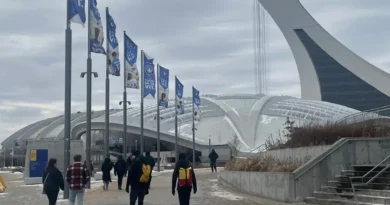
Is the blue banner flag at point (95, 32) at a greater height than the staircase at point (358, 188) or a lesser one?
greater

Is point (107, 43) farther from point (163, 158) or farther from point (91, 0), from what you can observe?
point (163, 158)

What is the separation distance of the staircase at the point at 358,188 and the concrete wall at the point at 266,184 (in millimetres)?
613

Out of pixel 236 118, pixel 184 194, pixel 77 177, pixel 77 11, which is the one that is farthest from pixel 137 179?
pixel 236 118

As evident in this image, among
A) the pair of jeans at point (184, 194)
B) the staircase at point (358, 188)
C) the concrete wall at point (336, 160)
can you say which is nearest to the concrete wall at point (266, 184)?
the concrete wall at point (336, 160)

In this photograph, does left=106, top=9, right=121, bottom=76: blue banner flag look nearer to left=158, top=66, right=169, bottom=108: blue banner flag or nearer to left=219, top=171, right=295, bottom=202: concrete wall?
left=219, top=171, right=295, bottom=202: concrete wall

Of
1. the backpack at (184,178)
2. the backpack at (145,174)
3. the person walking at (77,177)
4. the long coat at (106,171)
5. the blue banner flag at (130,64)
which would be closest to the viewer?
the backpack at (184,178)

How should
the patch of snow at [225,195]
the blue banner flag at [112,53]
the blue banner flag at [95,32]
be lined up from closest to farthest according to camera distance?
the patch of snow at [225,195] < the blue banner flag at [95,32] < the blue banner flag at [112,53]

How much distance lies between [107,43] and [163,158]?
43.5 m

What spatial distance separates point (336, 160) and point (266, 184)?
2.15m

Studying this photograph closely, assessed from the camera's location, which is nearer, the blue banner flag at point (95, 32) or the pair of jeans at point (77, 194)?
the pair of jeans at point (77, 194)

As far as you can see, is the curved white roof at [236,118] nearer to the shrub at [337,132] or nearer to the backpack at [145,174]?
the shrub at [337,132]

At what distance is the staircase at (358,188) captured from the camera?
526 inches

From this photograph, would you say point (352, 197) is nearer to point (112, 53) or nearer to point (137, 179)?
point (137, 179)

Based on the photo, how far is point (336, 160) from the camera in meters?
15.7
